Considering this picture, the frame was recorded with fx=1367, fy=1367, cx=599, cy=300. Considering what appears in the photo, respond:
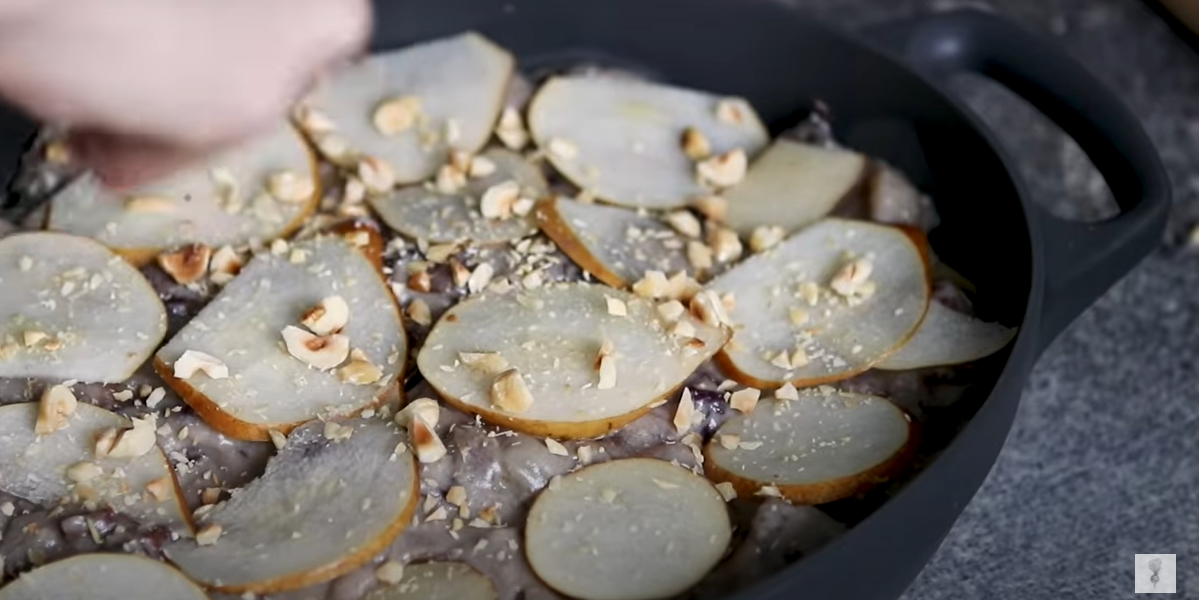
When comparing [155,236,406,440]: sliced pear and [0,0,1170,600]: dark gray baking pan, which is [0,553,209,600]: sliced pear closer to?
[155,236,406,440]: sliced pear

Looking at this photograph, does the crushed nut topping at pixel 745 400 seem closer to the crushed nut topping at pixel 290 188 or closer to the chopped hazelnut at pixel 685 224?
the chopped hazelnut at pixel 685 224

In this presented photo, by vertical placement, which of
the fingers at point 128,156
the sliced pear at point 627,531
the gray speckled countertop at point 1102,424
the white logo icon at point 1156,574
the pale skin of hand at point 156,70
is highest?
the pale skin of hand at point 156,70

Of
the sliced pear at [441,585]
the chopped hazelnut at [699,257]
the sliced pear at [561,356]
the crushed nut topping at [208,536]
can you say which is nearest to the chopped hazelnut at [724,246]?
the chopped hazelnut at [699,257]

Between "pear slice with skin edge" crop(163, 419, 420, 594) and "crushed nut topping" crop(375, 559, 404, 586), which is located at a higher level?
"pear slice with skin edge" crop(163, 419, 420, 594)

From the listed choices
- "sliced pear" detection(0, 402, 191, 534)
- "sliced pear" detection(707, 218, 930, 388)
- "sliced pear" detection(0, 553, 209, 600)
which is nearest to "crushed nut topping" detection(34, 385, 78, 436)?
"sliced pear" detection(0, 402, 191, 534)

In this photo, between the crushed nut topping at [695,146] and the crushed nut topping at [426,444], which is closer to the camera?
the crushed nut topping at [426,444]

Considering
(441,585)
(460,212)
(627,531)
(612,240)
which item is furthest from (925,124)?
(441,585)

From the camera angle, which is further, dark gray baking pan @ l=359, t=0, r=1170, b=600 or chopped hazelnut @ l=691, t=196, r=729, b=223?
chopped hazelnut @ l=691, t=196, r=729, b=223

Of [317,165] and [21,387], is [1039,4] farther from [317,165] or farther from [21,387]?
[21,387]
